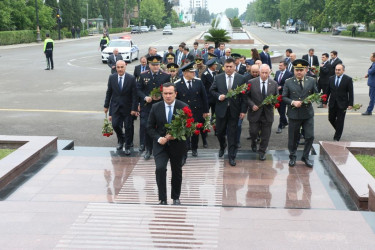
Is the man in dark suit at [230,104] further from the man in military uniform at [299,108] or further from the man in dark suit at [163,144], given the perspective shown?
the man in dark suit at [163,144]

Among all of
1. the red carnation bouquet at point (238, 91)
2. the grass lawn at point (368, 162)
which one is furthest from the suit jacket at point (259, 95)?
the grass lawn at point (368, 162)

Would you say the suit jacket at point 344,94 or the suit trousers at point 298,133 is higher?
the suit jacket at point 344,94

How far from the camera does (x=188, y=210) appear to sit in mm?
5980

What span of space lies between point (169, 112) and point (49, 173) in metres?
2.81

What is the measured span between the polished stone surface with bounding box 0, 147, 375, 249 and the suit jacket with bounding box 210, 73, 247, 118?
38.1 inches

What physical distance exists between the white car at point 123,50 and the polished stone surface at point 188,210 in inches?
821

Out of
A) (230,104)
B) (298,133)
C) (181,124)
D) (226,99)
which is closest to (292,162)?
(298,133)

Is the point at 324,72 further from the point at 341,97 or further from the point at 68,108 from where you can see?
the point at 68,108

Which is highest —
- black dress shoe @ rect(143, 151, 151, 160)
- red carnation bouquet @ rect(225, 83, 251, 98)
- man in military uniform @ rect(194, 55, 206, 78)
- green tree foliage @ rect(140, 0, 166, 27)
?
green tree foliage @ rect(140, 0, 166, 27)

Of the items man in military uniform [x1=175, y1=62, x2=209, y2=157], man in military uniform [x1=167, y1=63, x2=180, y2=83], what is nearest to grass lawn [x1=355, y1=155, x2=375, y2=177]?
man in military uniform [x1=175, y1=62, x2=209, y2=157]

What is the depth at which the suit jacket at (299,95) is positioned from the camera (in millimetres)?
8328

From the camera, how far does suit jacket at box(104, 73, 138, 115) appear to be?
9133 mm

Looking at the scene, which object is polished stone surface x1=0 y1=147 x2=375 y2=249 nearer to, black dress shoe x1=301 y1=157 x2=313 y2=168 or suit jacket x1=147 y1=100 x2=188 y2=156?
black dress shoe x1=301 y1=157 x2=313 y2=168

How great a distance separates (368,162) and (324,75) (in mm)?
5814
